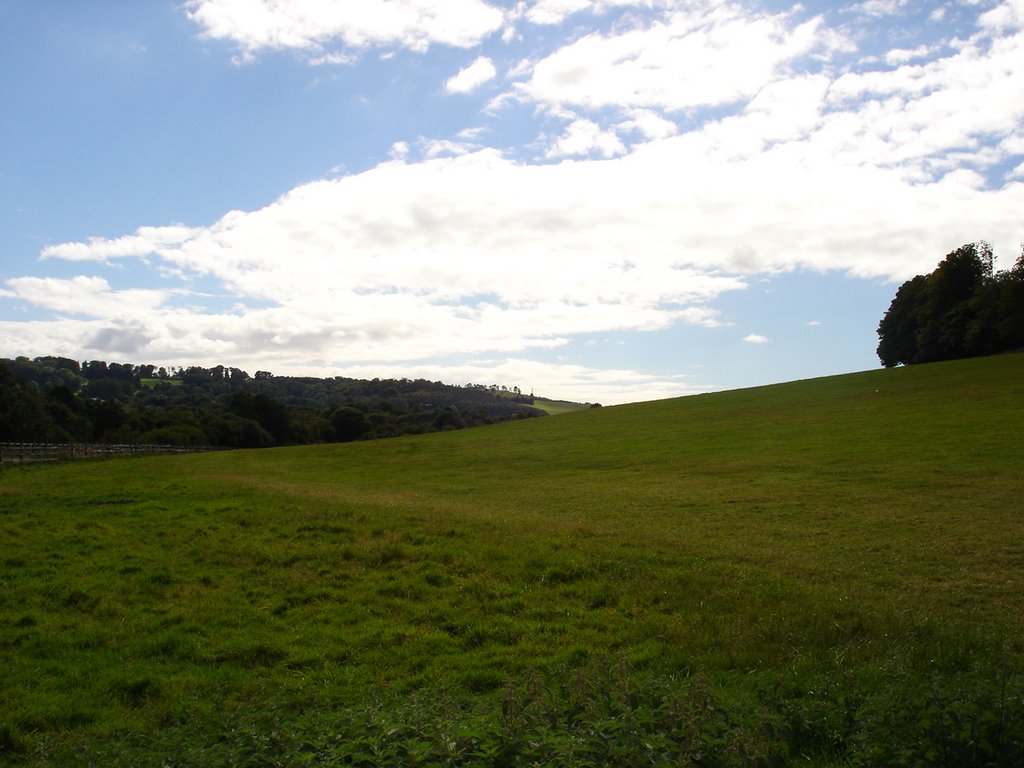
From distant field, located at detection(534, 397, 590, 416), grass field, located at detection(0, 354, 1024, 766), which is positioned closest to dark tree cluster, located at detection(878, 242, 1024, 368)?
grass field, located at detection(0, 354, 1024, 766)

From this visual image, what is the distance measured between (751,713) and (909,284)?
96788 millimetres

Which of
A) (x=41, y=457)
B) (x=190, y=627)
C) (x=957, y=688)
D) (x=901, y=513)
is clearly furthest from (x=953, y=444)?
(x=41, y=457)

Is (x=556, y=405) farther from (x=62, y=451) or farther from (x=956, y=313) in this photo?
(x=62, y=451)

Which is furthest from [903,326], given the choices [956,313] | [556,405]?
[556,405]

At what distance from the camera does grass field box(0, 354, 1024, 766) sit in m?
6.82

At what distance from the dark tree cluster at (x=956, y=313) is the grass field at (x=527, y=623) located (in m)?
47.1

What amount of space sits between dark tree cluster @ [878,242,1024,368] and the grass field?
155 ft

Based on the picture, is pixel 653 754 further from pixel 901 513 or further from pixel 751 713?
pixel 901 513

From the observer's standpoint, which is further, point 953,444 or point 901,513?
point 953,444

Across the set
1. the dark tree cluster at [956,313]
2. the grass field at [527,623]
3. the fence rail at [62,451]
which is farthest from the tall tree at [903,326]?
the fence rail at [62,451]

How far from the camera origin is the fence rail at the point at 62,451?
1896 inches

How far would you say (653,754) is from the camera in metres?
6.01

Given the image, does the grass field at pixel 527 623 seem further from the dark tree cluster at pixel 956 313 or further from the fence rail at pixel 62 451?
the dark tree cluster at pixel 956 313

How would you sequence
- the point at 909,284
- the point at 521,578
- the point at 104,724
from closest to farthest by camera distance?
the point at 104,724, the point at 521,578, the point at 909,284
